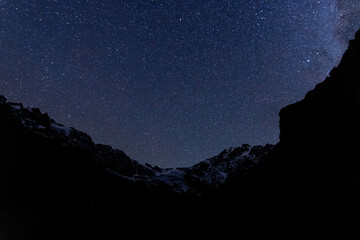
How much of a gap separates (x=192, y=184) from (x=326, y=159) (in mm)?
53665

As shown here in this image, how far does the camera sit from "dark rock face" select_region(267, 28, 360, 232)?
21.4 meters

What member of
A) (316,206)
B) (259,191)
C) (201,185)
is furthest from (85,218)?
(316,206)

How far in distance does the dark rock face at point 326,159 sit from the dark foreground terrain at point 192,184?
0.10 metres

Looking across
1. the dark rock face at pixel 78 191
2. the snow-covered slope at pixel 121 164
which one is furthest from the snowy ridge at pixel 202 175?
the dark rock face at pixel 78 191

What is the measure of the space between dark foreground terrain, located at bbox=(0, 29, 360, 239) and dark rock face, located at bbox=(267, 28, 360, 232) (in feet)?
0.34

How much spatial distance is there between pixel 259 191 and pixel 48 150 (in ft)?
152

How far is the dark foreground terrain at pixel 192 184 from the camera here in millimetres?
23453

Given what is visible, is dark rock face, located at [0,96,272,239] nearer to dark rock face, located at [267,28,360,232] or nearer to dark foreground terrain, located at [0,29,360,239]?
dark foreground terrain, located at [0,29,360,239]

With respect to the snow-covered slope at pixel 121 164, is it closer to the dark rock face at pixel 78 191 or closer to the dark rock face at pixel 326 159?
the dark rock face at pixel 78 191

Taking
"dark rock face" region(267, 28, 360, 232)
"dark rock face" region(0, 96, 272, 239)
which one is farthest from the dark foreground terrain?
"dark rock face" region(0, 96, 272, 239)

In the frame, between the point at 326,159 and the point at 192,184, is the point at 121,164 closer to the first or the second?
the point at 192,184

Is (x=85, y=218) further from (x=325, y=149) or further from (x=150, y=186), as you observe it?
(x=325, y=149)

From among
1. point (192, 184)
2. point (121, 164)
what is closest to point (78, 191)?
point (121, 164)

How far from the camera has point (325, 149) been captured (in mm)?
25719
